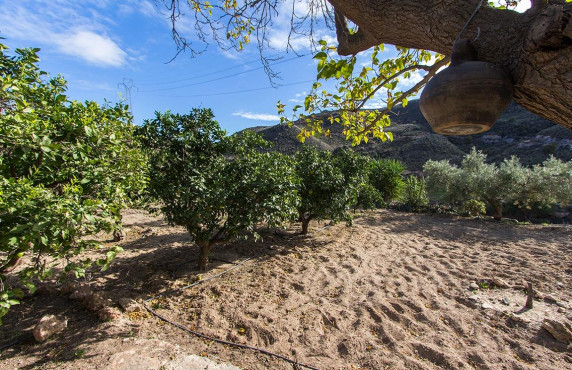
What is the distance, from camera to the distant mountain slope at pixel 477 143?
21.6m

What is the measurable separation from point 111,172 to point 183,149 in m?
1.53

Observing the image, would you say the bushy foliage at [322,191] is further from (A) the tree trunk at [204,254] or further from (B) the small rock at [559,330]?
(B) the small rock at [559,330]

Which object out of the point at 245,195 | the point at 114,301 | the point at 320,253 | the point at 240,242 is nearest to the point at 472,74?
→ the point at 245,195

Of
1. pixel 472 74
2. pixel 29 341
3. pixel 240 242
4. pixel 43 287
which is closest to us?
pixel 472 74

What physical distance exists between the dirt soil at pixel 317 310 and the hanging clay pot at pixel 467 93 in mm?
2359

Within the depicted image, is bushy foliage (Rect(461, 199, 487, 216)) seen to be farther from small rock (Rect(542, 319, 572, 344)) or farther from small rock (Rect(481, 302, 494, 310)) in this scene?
small rock (Rect(542, 319, 572, 344))

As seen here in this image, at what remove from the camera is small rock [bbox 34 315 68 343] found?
2795 millimetres

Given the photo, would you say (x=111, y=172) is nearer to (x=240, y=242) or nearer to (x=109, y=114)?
(x=109, y=114)

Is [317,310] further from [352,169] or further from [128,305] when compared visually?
[352,169]

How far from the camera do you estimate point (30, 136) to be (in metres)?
1.88

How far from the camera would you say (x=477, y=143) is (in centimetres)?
2753

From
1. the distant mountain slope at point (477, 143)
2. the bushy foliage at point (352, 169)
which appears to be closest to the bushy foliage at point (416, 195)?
the bushy foliage at point (352, 169)

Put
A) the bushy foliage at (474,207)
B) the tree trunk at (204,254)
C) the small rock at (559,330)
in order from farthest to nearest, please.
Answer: the bushy foliage at (474,207) → the tree trunk at (204,254) → the small rock at (559,330)

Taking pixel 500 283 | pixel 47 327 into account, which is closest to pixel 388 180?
pixel 500 283
